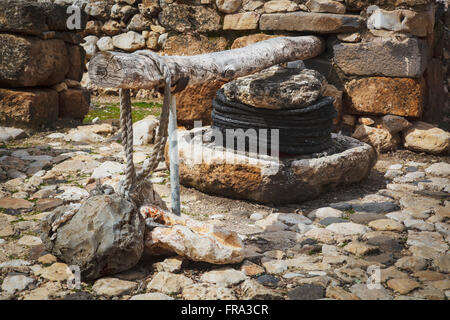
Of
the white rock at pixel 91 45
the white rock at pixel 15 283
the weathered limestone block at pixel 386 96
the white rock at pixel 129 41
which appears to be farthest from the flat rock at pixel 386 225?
the white rock at pixel 91 45

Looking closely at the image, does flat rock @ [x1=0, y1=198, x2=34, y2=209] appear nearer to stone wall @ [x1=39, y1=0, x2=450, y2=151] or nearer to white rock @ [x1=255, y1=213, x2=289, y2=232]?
white rock @ [x1=255, y1=213, x2=289, y2=232]

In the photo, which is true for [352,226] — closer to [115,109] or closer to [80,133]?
[80,133]

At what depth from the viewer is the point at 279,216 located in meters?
3.14

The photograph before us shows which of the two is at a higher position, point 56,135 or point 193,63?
point 193,63

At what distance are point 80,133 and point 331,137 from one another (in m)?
2.88

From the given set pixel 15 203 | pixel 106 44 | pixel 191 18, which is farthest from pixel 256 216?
pixel 106 44

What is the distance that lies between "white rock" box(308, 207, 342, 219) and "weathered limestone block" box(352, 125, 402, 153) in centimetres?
155

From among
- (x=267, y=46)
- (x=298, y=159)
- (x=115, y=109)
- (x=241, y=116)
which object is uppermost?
(x=267, y=46)

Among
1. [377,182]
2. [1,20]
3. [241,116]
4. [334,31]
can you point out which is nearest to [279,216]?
[241,116]

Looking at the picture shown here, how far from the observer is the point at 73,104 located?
5785 millimetres

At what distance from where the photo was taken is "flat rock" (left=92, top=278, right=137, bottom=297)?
2.12 m

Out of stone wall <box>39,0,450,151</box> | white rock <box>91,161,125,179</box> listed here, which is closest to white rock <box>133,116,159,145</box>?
stone wall <box>39,0,450,151</box>

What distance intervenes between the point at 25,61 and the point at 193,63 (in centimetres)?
313

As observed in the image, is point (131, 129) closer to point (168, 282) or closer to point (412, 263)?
point (168, 282)
